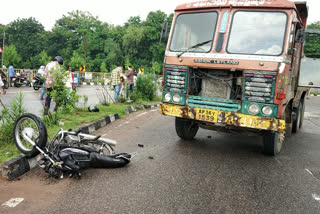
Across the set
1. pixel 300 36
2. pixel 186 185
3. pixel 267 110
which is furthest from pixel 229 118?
pixel 300 36

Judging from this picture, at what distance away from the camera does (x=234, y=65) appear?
16.8 ft

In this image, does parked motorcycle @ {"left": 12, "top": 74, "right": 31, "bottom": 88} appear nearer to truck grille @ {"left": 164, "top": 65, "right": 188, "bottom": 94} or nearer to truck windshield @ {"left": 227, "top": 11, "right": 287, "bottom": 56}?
truck grille @ {"left": 164, "top": 65, "right": 188, "bottom": 94}

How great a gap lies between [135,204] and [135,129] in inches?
178

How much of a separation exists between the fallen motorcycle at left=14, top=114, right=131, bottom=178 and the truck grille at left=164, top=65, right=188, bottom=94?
1716 millimetres

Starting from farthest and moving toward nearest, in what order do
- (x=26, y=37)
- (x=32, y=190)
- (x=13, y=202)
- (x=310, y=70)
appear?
(x=26, y=37), (x=310, y=70), (x=32, y=190), (x=13, y=202)

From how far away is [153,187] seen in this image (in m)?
3.85

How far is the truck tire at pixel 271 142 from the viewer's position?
17.7 ft

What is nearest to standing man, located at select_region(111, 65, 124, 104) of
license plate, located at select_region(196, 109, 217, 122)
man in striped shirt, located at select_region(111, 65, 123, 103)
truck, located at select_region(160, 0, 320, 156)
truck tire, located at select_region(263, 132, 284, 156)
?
man in striped shirt, located at select_region(111, 65, 123, 103)

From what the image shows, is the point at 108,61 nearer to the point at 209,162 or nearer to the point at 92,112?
the point at 92,112

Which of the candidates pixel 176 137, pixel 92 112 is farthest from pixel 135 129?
pixel 92 112

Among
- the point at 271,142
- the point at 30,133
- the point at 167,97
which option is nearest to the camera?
the point at 30,133

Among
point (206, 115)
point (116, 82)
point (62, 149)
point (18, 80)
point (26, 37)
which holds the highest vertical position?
point (26, 37)

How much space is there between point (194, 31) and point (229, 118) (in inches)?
72.1

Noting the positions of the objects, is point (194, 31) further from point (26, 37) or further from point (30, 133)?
point (26, 37)
